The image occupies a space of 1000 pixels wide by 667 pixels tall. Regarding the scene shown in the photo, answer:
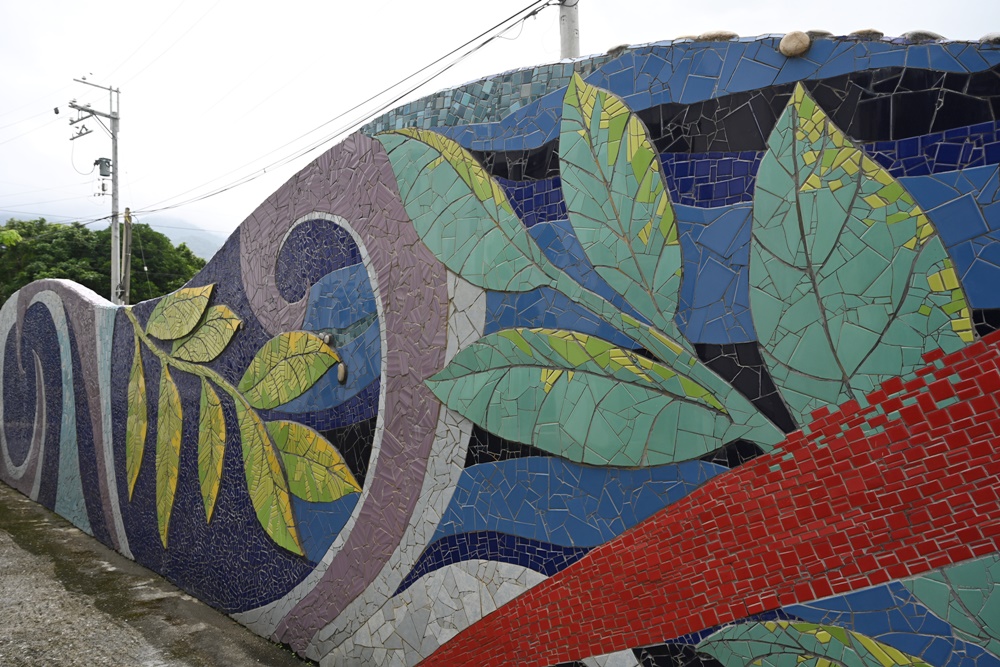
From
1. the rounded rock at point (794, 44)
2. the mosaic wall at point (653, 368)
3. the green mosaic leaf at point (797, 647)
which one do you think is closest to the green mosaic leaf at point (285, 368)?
the mosaic wall at point (653, 368)

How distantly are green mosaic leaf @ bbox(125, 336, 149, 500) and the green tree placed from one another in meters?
17.5

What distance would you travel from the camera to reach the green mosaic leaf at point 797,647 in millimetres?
2191

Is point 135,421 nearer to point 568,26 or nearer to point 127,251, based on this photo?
point 568,26

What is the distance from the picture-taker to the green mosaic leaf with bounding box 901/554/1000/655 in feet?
6.65

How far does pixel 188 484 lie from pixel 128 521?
1.46 metres

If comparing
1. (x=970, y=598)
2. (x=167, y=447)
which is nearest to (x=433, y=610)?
(x=970, y=598)

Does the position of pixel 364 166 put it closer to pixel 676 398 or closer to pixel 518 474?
pixel 518 474

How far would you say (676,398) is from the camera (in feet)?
8.58

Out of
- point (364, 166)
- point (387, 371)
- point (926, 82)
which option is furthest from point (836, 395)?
point (364, 166)

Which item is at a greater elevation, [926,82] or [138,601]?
[926,82]

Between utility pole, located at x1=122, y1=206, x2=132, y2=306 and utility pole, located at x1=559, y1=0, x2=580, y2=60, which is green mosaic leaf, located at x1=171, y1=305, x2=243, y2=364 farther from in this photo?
utility pole, located at x1=122, y1=206, x2=132, y2=306

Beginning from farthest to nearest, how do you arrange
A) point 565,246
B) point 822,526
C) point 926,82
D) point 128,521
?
point 128,521, point 565,246, point 822,526, point 926,82

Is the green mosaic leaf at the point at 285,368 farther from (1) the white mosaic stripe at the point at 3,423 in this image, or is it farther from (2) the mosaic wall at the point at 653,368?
(1) the white mosaic stripe at the point at 3,423

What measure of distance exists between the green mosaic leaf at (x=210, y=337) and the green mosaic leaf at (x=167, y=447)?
321mm
